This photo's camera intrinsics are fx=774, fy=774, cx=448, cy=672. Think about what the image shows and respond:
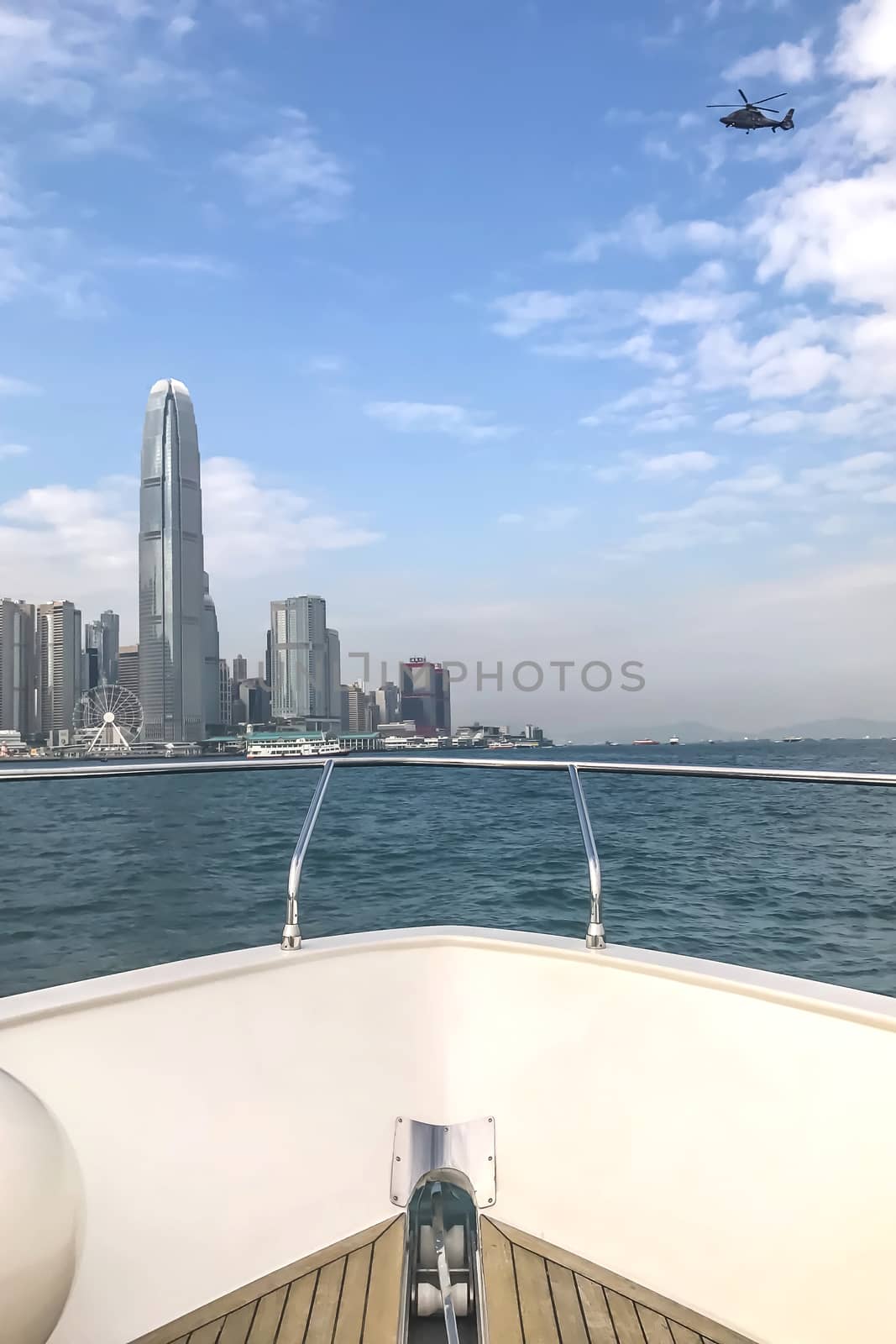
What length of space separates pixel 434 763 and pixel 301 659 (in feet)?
75.1

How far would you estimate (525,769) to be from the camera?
132cm

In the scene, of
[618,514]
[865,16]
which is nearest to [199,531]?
[618,514]

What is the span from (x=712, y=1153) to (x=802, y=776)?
54 centimetres

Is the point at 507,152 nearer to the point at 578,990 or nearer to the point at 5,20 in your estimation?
the point at 5,20

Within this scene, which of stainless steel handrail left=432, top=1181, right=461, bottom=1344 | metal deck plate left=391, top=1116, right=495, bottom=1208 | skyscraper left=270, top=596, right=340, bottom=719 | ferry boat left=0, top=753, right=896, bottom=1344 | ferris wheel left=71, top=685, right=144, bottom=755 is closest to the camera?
stainless steel handrail left=432, top=1181, right=461, bottom=1344

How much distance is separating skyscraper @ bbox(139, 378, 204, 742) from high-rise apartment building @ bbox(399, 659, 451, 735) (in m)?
8.31

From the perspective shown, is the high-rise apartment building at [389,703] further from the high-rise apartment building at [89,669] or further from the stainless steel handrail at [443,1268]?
the stainless steel handrail at [443,1268]

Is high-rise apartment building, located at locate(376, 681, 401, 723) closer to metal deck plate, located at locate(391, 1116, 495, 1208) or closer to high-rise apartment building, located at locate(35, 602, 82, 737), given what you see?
high-rise apartment building, located at locate(35, 602, 82, 737)

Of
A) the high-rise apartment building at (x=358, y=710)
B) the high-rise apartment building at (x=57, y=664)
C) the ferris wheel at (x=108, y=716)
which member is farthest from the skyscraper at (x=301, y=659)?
the high-rise apartment building at (x=57, y=664)

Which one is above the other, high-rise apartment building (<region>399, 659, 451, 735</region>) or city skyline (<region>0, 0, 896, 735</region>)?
city skyline (<region>0, 0, 896, 735</region>)

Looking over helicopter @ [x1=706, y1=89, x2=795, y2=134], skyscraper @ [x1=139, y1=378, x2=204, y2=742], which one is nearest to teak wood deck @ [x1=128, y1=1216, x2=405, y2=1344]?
helicopter @ [x1=706, y1=89, x2=795, y2=134]

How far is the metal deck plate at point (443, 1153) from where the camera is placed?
1.11 metres

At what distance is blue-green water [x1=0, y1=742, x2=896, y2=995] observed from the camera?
6969 millimetres

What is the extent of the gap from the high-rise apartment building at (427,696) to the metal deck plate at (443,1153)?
53.3ft
